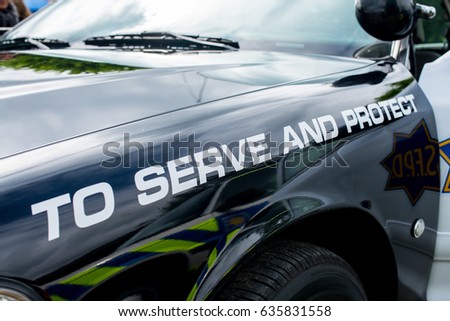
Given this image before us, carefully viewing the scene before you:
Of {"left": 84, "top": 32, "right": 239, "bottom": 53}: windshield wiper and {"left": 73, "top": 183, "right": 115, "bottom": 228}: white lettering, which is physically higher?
{"left": 84, "top": 32, "right": 239, "bottom": 53}: windshield wiper

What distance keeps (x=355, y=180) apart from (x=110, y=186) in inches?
27.1

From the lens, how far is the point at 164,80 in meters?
1.51

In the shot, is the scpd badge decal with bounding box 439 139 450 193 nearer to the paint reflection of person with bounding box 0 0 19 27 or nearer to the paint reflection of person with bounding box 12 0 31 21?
the paint reflection of person with bounding box 0 0 19 27

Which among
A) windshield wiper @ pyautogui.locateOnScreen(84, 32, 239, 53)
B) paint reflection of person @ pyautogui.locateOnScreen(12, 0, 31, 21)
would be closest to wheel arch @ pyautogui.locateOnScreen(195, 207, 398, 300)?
windshield wiper @ pyautogui.locateOnScreen(84, 32, 239, 53)

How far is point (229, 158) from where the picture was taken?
4.08ft

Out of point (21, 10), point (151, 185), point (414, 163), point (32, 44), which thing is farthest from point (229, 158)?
point (21, 10)

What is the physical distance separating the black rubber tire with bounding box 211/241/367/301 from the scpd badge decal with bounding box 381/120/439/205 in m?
0.32

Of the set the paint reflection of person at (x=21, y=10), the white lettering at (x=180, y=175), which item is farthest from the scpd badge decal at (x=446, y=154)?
the paint reflection of person at (x=21, y=10)

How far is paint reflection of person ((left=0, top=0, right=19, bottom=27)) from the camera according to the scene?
454 centimetres

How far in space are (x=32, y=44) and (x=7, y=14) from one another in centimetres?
263

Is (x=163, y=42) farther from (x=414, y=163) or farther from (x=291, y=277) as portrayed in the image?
(x=291, y=277)

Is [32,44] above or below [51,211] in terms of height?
above

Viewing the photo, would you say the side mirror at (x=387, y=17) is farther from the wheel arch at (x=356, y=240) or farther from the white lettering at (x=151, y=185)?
the white lettering at (x=151, y=185)

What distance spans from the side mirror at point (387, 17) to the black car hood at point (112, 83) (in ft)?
0.39
